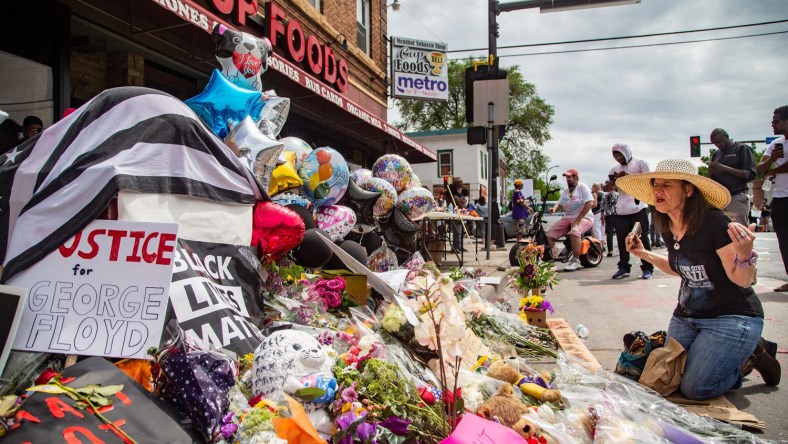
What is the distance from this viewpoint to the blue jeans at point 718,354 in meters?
2.86

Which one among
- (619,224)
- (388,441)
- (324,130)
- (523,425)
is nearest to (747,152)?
(619,224)

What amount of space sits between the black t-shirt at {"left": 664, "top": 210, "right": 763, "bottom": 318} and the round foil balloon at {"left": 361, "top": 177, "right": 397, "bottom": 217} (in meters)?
3.53

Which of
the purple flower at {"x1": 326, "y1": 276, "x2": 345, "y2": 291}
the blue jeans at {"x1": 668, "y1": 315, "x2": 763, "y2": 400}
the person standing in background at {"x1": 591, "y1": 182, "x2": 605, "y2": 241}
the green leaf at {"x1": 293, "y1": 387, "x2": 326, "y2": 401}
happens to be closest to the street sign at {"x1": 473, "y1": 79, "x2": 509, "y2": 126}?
Result: the person standing in background at {"x1": 591, "y1": 182, "x2": 605, "y2": 241}

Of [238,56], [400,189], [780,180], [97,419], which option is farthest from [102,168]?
[780,180]

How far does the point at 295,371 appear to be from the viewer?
6.42 feet

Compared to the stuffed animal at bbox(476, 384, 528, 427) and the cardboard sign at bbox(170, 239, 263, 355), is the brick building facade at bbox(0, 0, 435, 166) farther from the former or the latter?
the stuffed animal at bbox(476, 384, 528, 427)

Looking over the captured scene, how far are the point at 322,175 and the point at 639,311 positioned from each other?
11.6 feet

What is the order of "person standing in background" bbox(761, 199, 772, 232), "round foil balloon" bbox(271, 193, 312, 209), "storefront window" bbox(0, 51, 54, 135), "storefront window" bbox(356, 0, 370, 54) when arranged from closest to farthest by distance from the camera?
"round foil balloon" bbox(271, 193, 312, 209) → "storefront window" bbox(0, 51, 54, 135) → "storefront window" bbox(356, 0, 370, 54) → "person standing in background" bbox(761, 199, 772, 232)

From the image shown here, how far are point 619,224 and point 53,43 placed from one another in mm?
7393

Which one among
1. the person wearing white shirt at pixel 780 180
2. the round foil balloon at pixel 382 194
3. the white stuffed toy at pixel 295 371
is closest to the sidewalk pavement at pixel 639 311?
the person wearing white shirt at pixel 780 180

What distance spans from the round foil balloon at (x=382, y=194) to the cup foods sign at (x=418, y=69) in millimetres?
9126

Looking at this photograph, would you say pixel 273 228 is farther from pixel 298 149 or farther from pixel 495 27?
pixel 495 27

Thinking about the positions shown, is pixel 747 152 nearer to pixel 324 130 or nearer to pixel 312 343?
pixel 312 343

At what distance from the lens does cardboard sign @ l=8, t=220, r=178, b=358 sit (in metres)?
1.88
